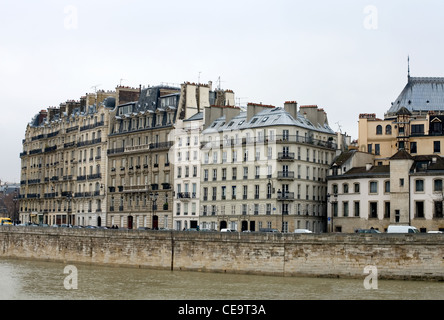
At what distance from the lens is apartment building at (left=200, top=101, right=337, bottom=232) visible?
78.6 meters

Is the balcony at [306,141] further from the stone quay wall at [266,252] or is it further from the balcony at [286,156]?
the stone quay wall at [266,252]

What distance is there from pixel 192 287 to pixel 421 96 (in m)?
54.7

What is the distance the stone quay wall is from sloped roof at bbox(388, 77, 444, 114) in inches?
1607

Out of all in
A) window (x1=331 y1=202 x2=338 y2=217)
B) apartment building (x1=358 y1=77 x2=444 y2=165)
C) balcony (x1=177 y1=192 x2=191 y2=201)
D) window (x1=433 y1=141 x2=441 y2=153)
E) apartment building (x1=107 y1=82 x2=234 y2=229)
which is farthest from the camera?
apartment building (x1=107 y1=82 x2=234 y2=229)

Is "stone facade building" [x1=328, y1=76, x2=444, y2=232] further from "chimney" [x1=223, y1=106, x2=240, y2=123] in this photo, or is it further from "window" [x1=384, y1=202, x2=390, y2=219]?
"chimney" [x1=223, y1=106, x2=240, y2=123]

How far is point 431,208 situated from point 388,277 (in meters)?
19.3

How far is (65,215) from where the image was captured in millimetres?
105375

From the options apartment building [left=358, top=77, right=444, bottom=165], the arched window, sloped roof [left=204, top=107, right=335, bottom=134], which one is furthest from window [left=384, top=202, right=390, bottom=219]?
the arched window

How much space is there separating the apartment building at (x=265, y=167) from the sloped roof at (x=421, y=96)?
1695 centimetres

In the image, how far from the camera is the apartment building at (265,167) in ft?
258

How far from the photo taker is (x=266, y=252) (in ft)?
193

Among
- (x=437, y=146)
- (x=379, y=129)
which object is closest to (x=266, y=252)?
(x=437, y=146)

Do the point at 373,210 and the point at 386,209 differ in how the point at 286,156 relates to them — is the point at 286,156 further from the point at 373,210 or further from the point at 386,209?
the point at 386,209
